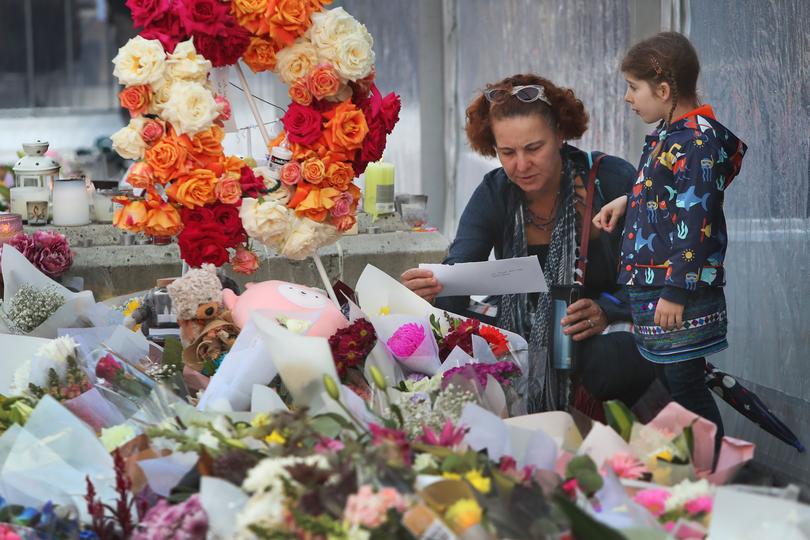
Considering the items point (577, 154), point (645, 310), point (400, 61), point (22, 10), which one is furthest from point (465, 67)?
point (22, 10)

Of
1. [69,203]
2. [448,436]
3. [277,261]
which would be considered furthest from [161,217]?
[69,203]

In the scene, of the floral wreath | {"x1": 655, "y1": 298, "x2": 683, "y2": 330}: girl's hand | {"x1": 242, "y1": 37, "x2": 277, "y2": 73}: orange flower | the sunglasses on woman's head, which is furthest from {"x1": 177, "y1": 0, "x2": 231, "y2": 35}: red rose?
{"x1": 655, "y1": 298, "x2": 683, "y2": 330}: girl's hand

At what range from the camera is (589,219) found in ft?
10.3

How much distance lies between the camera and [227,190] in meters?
2.47

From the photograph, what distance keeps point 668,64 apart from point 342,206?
94cm

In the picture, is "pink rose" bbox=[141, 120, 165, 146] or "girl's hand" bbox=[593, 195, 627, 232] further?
"girl's hand" bbox=[593, 195, 627, 232]

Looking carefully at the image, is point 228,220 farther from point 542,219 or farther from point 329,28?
point 542,219

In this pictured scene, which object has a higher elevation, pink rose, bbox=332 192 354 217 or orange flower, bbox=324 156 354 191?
orange flower, bbox=324 156 354 191

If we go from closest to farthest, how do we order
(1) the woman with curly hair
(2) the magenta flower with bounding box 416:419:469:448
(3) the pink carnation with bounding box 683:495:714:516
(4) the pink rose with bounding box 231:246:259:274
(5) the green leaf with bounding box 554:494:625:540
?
(5) the green leaf with bounding box 554:494:625:540 → (3) the pink carnation with bounding box 683:495:714:516 → (2) the magenta flower with bounding box 416:419:469:448 → (4) the pink rose with bounding box 231:246:259:274 → (1) the woman with curly hair

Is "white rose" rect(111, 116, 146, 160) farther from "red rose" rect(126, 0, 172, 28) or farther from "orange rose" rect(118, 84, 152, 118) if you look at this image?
"red rose" rect(126, 0, 172, 28)

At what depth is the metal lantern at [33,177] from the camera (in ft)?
13.7

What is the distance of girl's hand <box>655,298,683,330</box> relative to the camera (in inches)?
105

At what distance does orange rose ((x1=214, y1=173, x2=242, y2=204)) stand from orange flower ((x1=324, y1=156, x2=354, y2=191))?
0.72 ft

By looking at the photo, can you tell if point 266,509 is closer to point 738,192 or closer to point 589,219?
point 589,219
